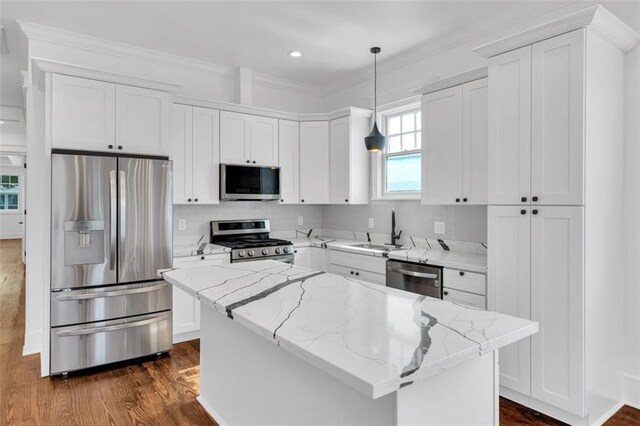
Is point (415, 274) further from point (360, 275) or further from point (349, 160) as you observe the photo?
point (349, 160)

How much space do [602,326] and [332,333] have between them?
2061 mm

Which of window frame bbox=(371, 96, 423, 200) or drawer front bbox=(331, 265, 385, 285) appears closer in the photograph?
drawer front bbox=(331, 265, 385, 285)

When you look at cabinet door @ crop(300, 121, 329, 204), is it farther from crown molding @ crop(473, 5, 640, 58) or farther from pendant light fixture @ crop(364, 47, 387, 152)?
crown molding @ crop(473, 5, 640, 58)

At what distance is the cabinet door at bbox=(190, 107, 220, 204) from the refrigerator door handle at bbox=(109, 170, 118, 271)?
95 cm

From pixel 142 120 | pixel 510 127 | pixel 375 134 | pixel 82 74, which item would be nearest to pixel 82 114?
pixel 82 74

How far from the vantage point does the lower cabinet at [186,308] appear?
3.67 metres

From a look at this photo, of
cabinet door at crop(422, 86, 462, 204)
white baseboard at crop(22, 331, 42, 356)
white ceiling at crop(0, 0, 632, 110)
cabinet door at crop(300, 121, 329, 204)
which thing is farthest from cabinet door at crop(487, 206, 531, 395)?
white baseboard at crop(22, 331, 42, 356)

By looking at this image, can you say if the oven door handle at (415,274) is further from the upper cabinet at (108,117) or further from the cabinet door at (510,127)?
the upper cabinet at (108,117)

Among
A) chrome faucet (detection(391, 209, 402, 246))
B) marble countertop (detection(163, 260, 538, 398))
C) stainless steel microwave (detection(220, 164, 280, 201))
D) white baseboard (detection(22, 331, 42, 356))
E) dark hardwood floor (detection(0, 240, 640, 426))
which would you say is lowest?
dark hardwood floor (detection(0, 240, 640, 426))

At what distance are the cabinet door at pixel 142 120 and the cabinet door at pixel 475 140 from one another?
2.57 meters

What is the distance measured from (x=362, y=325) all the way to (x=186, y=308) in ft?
9.23

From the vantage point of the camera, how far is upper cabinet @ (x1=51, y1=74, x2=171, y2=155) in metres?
3.07

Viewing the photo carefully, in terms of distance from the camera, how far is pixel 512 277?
260 centimetres

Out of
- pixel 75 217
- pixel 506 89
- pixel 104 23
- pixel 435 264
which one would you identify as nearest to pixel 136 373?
pixel 75 217
